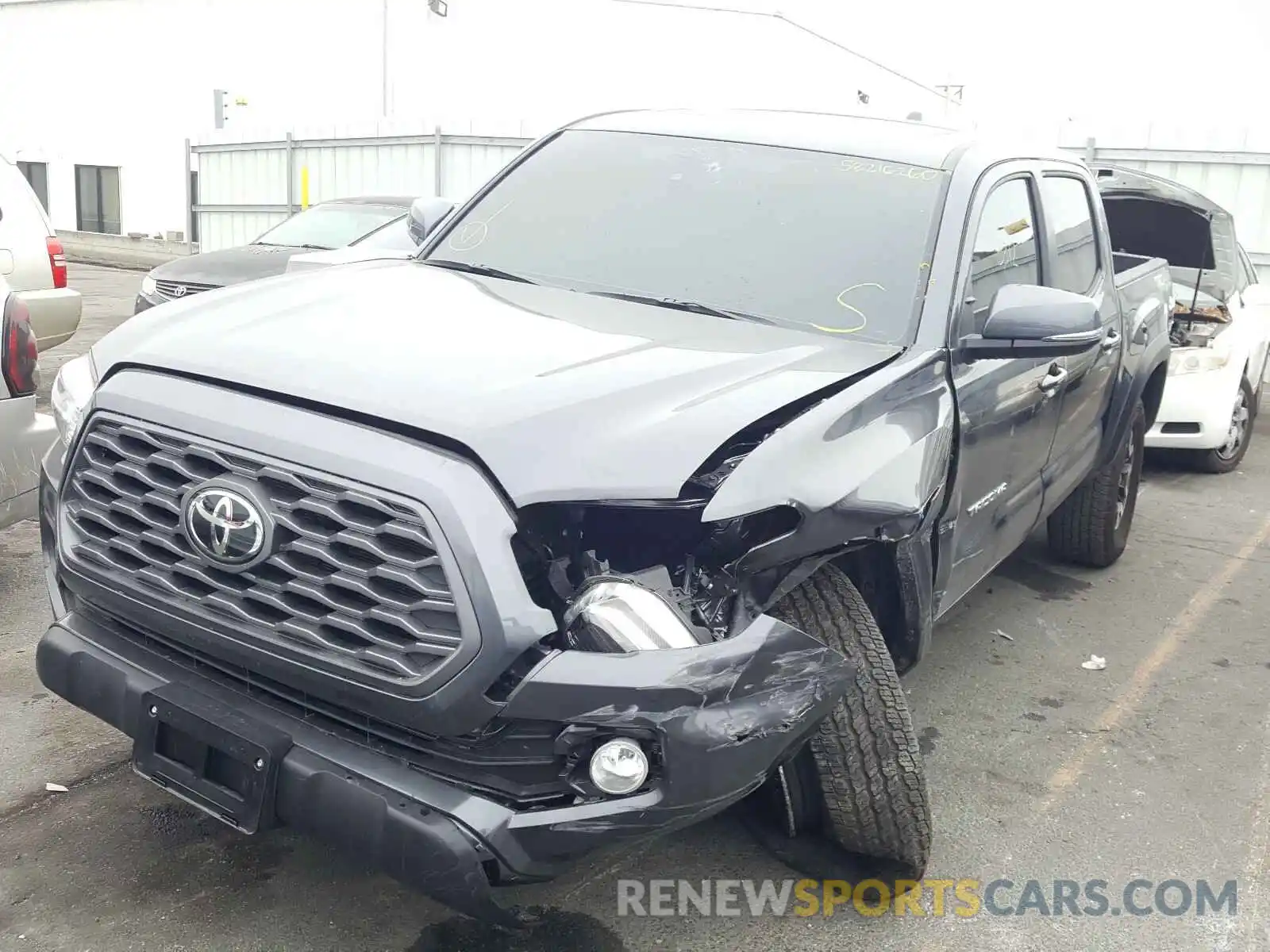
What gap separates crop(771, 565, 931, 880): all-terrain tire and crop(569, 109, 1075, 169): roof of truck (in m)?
1.53

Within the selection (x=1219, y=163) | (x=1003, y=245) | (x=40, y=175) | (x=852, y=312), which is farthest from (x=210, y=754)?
(x=40, y=175)

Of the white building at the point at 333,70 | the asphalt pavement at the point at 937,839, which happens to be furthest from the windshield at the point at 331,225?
the white building at the point at 333,70

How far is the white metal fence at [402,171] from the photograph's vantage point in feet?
37.1

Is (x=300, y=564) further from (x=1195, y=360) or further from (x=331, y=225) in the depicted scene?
(x=331, y=225)

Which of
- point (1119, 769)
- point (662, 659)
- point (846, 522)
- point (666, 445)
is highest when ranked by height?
point (666, 445)

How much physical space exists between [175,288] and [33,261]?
176 centimetres

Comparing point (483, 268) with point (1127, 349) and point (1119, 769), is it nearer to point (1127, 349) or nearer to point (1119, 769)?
point (1119, 769)

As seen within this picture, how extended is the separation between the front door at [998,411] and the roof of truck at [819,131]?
0.20m

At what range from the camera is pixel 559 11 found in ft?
87.5

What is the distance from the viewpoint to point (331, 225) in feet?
32.8

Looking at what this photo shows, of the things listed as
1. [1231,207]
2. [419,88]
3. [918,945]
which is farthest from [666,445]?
[419,88]

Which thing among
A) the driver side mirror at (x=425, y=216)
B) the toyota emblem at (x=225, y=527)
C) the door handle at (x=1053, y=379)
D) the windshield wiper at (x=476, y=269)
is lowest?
the toyota emblem at (x=225, y=527)

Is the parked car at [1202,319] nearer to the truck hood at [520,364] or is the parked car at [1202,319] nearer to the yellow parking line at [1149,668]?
the yellow parking line at [1149,668]

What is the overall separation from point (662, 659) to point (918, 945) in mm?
1155
